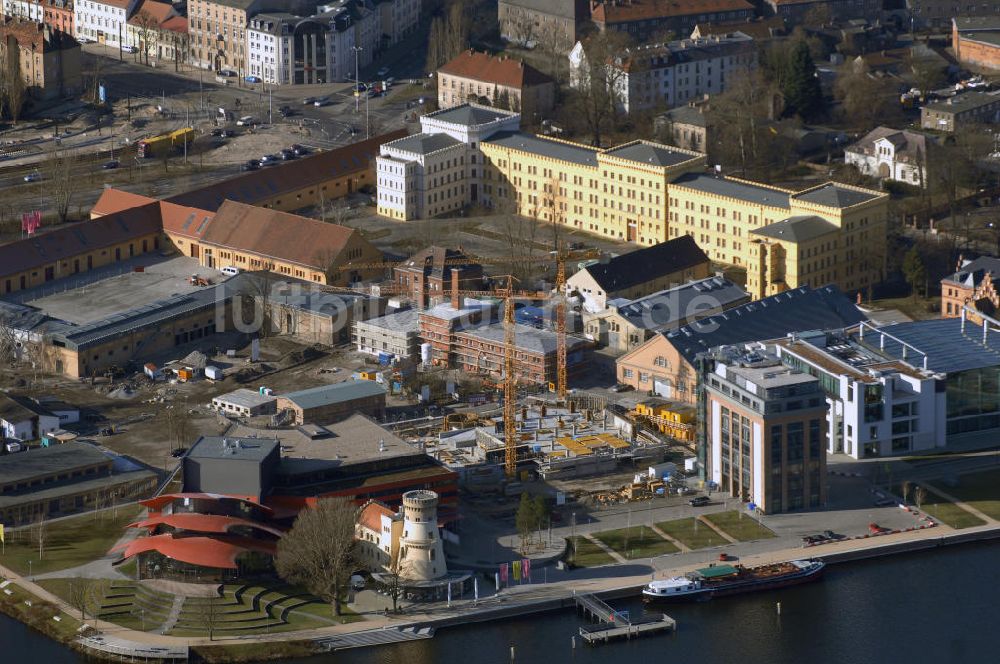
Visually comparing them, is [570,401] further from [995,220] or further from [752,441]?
[995,220]

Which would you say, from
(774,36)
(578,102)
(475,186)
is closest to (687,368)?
(475,186)

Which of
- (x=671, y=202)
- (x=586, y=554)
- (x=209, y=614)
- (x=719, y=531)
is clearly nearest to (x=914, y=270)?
(x=671, y=202)

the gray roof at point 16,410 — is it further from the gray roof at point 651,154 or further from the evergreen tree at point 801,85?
the evergreen tree at point 801,85

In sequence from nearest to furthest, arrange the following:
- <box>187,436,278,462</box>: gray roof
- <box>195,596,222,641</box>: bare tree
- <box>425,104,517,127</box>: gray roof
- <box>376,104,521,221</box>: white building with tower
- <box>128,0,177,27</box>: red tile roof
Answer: <box>195,596,222,641</box>: bare tree, <box>187,436,278,462</box>: gray roof, <box>376,104,521,221</box>: white building with tower, <box>425,104,517,127</box>: gray roof, <box>128,0,177,27</box>: red tile roof

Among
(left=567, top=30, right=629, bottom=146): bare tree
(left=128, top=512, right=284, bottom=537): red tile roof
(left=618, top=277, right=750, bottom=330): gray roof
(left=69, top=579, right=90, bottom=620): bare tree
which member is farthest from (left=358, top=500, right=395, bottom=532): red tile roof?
(left=567, top=30, right=629, bottom=146): bare tree

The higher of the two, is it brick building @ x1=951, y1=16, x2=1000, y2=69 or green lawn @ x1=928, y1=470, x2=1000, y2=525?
brick building @ x1=951, y1=16, x2=1000, y2=69

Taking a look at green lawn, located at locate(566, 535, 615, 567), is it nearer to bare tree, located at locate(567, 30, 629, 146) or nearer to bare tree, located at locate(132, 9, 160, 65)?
bare tree, located at locate(567, 30, 629, 146)
